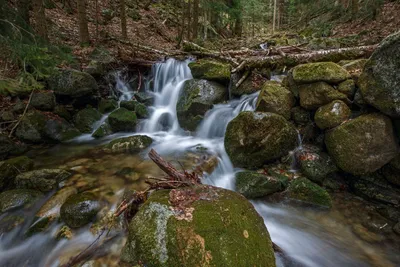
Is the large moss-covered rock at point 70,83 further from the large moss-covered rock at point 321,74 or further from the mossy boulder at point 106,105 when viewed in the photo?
the large moss-covered rock at point 321,74

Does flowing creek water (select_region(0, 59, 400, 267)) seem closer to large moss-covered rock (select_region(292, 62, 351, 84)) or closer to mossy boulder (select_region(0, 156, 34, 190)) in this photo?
mossy boulder (select_region(0, 156, 34, 190))

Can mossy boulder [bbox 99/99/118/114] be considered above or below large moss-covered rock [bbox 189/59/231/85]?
below

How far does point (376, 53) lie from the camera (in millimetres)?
4359

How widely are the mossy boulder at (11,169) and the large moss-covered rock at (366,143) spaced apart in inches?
255

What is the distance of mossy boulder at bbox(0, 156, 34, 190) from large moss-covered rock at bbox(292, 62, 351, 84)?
6.37m

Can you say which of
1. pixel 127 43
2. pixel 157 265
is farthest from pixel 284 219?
pixel 127 43

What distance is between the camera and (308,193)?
4520 mm

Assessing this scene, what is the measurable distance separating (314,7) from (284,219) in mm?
21765

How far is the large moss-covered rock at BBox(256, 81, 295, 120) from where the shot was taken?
585cm

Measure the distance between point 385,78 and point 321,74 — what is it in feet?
4.29

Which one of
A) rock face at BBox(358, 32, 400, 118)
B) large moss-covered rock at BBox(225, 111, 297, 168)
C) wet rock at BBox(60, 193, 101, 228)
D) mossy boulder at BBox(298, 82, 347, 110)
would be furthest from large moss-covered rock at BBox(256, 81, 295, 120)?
wet rock at BBox(60, 193, 101, 228)

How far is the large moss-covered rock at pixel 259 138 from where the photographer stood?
521 cm

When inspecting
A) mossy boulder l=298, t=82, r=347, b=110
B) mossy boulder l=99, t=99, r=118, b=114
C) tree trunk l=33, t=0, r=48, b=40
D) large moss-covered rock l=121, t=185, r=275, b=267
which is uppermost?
tree trunk l=33, t=0, r=48, b=40

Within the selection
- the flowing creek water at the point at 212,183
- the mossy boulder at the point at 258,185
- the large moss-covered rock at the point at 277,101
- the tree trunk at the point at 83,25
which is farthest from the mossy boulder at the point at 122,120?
the tree trunk at the point at 83,25
